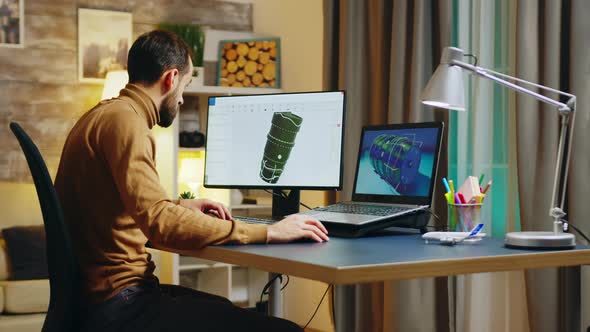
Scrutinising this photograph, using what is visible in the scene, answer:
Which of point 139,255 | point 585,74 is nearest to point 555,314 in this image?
point 585,74

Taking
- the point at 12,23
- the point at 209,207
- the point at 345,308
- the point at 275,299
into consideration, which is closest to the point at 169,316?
the point at 209,207

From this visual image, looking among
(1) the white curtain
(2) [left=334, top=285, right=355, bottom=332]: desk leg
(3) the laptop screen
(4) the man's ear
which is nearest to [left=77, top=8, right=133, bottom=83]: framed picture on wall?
(2) [left=334, top=285, right=355, bottom=332]: desk leg

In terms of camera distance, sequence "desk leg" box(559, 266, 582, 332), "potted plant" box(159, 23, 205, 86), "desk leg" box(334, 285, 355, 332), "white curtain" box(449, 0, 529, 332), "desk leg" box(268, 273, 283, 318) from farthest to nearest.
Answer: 1. "potted plant" box(159, 23, 205, 86)
2. "desk leg" box(334, 285, 355, 332)
3. "white curtain" box(449, 0, 529, 332)
4. "desk leg" box(559, 266, 582, 332)
5. "desk leg" box(268, 273, 283, 318)

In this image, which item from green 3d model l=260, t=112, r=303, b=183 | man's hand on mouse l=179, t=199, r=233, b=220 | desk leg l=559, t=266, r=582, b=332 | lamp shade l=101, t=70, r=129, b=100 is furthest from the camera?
lamp shade l=101, t=70, r=129, b=100

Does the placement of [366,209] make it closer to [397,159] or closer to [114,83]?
[397,159]

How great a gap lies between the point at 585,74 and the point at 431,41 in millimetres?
942

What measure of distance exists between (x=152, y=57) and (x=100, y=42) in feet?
8.84

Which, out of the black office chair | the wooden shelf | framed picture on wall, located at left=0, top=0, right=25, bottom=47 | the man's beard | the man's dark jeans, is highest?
framed picture on wall, located at left=0, top=0, right=25, bottom=47

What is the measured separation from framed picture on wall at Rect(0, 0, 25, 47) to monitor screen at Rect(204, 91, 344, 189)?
2225 mm

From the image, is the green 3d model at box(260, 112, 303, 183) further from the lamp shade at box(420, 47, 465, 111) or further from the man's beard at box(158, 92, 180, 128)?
the lamp shade at box(420, 47, 465, 111)

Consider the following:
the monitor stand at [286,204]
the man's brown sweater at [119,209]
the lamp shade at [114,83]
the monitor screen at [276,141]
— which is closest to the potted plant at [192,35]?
the lamp shade at [114,83]

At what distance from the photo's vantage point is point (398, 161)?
8.09 ft

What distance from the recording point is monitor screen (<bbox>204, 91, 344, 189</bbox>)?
254 cm

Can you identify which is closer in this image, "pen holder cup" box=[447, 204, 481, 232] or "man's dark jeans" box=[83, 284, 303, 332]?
"man's dark jeans" box=[83, 284, 303, 332]
